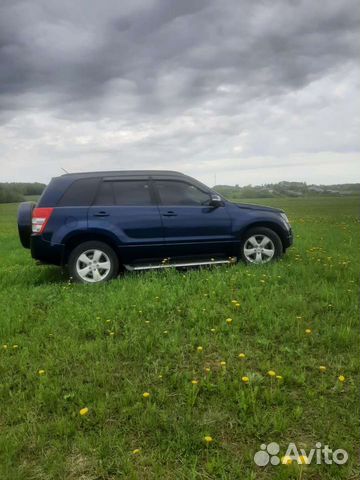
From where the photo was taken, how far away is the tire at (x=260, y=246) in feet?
25.1

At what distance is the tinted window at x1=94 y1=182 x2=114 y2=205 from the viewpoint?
716cm

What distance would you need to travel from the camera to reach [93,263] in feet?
22.7

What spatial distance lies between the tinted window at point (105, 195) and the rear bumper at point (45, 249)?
997mm

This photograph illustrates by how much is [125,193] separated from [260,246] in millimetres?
2616

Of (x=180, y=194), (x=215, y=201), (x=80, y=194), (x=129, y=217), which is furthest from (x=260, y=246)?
(x=80, y=194)

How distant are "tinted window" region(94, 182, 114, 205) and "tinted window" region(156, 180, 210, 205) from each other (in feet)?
2.78

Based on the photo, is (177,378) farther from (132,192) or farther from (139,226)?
(132,192)

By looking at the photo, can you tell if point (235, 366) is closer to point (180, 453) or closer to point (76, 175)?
point (180, 453)

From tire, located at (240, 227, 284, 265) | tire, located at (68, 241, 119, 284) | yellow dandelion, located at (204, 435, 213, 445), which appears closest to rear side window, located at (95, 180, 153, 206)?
tire, located at (68, 241, 119, 284)

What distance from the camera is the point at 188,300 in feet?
18.1

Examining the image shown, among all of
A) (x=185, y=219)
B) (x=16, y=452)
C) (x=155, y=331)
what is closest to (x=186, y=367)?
(x=155, y=331)

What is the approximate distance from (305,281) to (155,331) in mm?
2750

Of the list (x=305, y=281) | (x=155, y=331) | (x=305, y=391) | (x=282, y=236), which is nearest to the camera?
(x=305, y=391)

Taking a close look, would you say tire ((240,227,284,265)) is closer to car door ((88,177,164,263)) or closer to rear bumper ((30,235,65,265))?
car door ((88,177,164,263))
